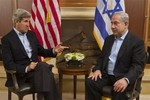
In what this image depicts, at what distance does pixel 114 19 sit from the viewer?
110 inches

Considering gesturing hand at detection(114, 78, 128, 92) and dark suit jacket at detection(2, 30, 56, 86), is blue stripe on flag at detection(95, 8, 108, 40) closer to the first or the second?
dark suit jacket at detection(2, 30, 56, 86)

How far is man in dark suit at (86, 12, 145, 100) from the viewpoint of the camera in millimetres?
2668

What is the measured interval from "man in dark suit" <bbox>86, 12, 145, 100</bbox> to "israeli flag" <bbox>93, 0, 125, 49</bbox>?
2.57 ft

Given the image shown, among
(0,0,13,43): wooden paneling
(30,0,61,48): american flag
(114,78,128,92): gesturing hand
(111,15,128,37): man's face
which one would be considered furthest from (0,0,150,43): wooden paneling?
(114,78,128,92): gesturing hand

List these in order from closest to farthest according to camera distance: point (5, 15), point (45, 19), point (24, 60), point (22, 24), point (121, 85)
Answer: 1. point (121, 85)
2. point (22, 24)
3. point (24, 60)
4. point (45, 19)
5. point (5, 15)

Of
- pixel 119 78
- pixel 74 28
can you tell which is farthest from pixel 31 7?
Result: pixel 119 78

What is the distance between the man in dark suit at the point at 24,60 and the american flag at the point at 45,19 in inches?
29.2

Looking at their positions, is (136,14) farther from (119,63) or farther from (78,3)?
(119,63)

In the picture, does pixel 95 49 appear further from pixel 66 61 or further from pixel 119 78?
pixel 119 78

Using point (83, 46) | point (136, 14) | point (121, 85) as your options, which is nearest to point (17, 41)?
point (121, 85)

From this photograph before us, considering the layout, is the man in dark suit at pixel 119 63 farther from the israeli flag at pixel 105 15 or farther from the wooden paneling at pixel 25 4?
the wooden paneling at pixel 25 4

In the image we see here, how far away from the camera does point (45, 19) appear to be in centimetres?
393

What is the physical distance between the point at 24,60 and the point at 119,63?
108 cm

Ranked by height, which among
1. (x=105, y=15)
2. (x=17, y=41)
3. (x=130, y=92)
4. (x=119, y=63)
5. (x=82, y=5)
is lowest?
(x=130, y=92)
